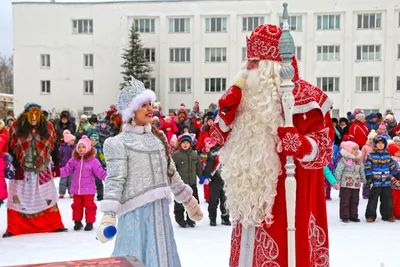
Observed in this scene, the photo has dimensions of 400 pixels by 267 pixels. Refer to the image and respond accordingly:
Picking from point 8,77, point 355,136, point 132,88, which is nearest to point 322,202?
point 132,88

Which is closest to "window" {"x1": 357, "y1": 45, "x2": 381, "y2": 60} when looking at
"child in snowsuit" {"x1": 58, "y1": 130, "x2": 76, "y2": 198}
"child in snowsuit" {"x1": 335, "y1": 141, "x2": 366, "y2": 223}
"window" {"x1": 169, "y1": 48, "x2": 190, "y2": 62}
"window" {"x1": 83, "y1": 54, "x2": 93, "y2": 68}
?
"window" {"x1": 169, "y1": 48, "x2": 190, "y2": 62}

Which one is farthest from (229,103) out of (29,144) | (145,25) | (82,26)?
(82,26)

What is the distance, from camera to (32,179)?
7.38m

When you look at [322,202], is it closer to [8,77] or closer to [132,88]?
[132,88]

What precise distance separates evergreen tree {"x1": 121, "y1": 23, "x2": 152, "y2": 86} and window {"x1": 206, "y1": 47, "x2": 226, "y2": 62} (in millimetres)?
4411

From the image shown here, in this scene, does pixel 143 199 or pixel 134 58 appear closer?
pixel 143 199

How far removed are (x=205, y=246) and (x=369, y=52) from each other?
97.1ft

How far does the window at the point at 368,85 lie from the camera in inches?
1298

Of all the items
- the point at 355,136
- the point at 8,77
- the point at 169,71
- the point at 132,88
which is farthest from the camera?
the point at 8,77

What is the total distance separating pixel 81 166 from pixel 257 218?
517 centimetres

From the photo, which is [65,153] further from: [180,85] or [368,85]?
[368,85]

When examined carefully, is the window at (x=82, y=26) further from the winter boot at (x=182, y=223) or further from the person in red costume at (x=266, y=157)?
the person in red costume at (x=266, y=157)

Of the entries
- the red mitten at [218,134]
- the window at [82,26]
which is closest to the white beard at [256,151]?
the red mitten at [218,134]

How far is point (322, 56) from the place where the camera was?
3331 cm
